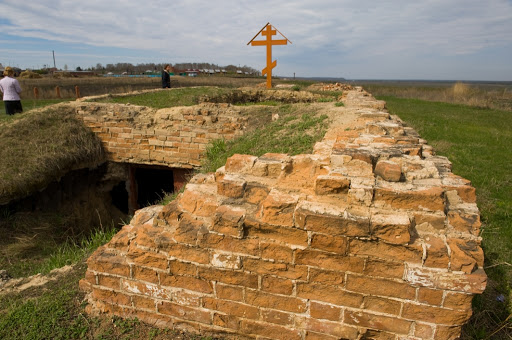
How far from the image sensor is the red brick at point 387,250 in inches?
67.4

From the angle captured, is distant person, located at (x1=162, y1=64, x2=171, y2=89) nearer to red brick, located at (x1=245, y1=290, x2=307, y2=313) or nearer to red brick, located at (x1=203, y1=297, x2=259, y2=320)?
red brick, located at (x1=203, y1=297, x2=259, y2=320)

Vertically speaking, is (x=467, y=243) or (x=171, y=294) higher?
(x=467, y=243)

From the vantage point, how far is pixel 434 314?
1.76m

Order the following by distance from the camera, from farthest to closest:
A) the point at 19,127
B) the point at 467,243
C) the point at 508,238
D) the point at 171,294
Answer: the point at 19,127 → the point at 508,238 → the point at 171,294 → the point at 467,243

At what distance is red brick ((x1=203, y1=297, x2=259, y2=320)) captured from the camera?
205 centimetres

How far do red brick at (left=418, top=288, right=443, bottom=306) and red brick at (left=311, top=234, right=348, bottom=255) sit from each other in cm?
45

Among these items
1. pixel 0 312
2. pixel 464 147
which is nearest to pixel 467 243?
pixel 0 312

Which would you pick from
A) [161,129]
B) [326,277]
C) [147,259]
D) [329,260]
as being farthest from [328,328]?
[161,129]

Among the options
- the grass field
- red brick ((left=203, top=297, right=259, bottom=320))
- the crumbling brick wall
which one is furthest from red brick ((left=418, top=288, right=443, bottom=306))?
the crumbling brick wall

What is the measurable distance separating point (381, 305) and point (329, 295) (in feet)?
0.94

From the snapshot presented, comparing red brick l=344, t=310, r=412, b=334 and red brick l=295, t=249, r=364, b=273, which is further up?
red brick l=295, t=249, r=364, b=273

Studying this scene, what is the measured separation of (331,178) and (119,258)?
155cm

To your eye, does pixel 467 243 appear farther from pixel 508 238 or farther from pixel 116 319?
pixel 508 238

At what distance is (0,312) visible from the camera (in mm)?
2459
